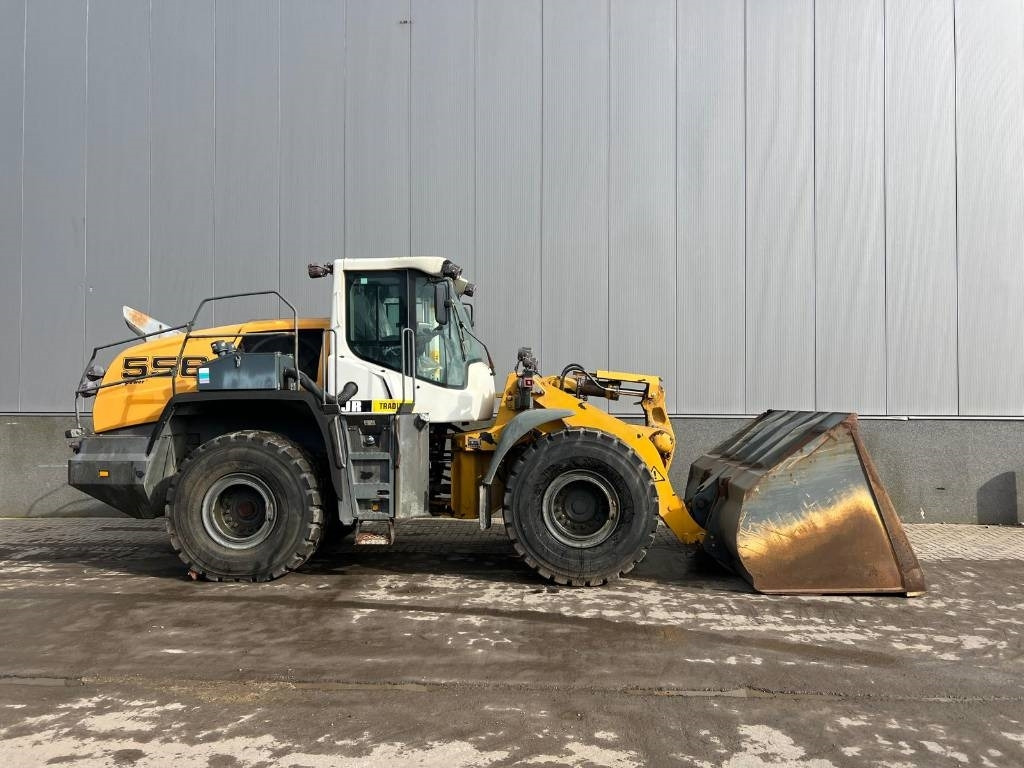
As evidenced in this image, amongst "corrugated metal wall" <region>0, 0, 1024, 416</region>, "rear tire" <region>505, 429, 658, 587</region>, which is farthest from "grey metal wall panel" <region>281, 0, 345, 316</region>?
"rear tire" <region>505, 429, 658, 587</region>

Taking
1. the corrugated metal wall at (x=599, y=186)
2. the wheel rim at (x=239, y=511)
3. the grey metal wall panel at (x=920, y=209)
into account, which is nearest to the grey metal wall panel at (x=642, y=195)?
the corrugated metal wall at (x=599, y=186)

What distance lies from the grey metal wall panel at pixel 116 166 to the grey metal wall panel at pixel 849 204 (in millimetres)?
9400

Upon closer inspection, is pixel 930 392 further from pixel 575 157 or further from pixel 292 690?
pixel 292 690

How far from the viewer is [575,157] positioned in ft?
32.0

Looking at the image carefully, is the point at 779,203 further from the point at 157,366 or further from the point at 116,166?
the point at 116,166

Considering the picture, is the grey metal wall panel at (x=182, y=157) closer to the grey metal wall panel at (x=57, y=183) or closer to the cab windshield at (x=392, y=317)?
the grey metal wall panel at (x=57, y=183)

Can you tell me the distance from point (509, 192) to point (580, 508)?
17.7ft

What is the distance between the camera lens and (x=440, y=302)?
5.95m

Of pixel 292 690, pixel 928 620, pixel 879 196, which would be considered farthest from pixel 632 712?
pixel 879 196

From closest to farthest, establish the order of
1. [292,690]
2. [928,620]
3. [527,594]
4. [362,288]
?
[292,690], [928,620], [527,594], [362,288]

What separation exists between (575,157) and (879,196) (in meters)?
4.08

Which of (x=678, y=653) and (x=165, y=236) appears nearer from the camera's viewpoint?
(x=678, y=653)

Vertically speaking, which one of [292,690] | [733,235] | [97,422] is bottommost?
[292,690]

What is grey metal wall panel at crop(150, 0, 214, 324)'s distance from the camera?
10125 millimetres
